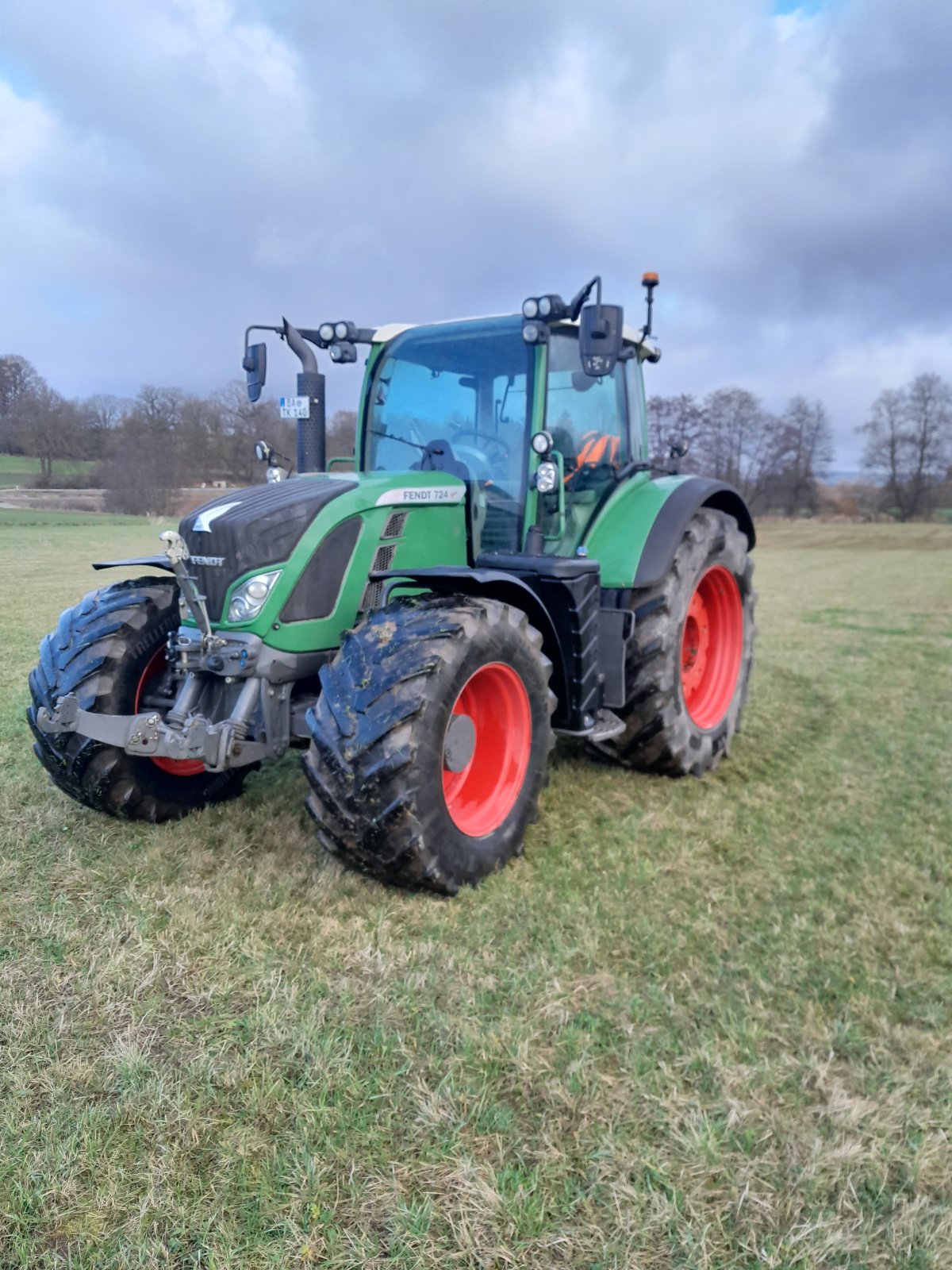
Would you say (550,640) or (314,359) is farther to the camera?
(314,359)

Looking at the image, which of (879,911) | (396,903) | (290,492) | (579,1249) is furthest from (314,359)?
(579,1249)

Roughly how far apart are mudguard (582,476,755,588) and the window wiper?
89cm

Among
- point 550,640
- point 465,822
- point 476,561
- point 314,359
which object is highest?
point 314,359

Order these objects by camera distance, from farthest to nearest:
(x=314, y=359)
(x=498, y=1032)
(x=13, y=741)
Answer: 1. (x=13, y=741)
2. (x=314, y=359)
3. (x=498, y=1032)

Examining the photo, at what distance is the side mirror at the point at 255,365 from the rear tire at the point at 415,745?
1.78 m

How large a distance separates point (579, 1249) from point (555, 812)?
233 centimetres

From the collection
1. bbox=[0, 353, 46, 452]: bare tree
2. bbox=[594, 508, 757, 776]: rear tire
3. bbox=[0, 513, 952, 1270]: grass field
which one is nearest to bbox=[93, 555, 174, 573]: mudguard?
bbox=[0, 513, 952, 1270]: grass field

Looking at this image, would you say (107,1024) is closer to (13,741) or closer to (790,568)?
(13,741)

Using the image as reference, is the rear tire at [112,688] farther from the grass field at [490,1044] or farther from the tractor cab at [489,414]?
the tractor cab at [489,414]

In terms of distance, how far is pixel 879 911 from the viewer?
10.5 ft

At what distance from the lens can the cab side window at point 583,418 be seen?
4184 millimetres

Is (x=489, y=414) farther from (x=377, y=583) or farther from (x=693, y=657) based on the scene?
(x=693, y=657)

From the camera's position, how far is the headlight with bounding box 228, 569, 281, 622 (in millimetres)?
3284

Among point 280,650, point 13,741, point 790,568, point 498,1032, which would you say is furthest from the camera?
point 790,568
